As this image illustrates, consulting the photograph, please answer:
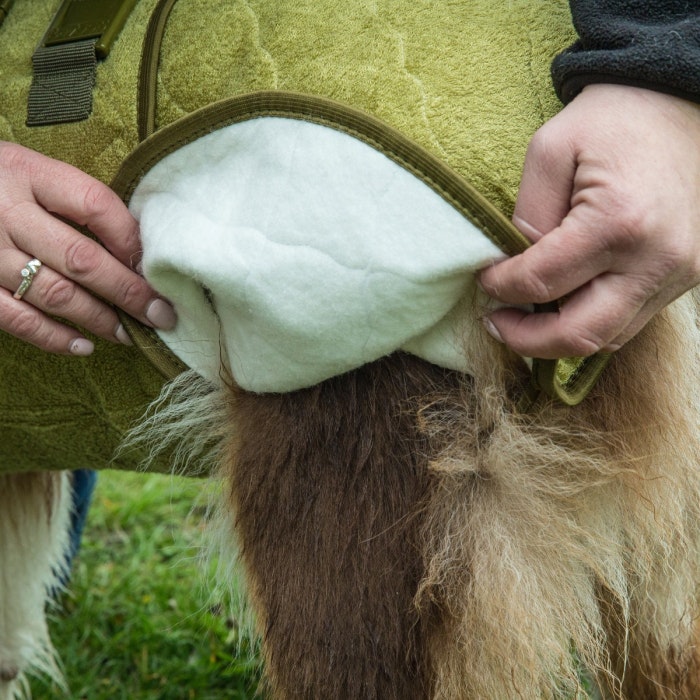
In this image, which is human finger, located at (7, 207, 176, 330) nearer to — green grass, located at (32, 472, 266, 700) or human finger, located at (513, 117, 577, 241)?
human finger, located at (513, 117, 577, 241)

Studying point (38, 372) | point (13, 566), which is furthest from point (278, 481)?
point (13, 566)

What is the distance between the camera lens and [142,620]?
7.24 ft

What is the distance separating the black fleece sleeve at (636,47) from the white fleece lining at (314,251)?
0.17 meters

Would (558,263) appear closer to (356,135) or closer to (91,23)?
(356,135)

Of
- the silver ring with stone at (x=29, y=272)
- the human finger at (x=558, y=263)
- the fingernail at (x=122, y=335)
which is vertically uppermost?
the human finger at (x=558, y=263)

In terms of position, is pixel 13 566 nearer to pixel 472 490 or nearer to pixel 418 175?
pixel 472 490

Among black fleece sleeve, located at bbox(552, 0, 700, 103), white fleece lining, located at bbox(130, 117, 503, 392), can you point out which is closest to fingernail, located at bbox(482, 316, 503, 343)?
white fleece lining, located at bbox(130, 117, 503, 392)

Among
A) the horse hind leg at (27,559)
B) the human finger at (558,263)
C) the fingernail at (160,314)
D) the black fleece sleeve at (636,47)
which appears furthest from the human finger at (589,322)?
the horse hind leg at (27,559)

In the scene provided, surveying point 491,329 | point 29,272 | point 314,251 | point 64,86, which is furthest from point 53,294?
point 491,329

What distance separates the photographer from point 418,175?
2.62ft

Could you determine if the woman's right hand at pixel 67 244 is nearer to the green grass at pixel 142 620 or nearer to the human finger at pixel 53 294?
the human finger at pixel 53 294

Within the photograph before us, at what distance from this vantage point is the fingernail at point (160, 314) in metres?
0.99

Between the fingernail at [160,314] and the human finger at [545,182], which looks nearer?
the human finger at [545,182]

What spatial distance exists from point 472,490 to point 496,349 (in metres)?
0.14
